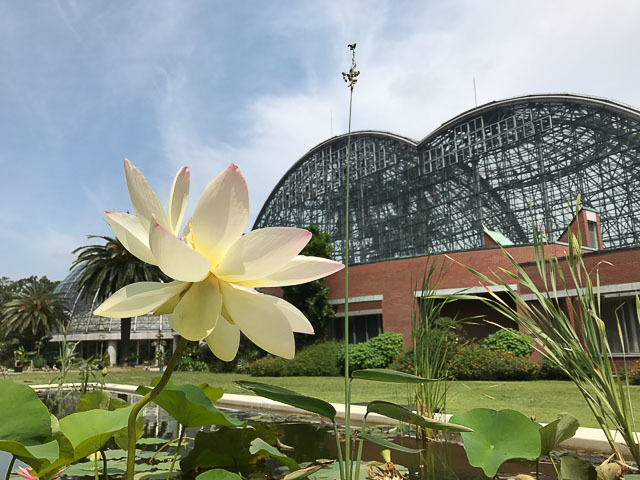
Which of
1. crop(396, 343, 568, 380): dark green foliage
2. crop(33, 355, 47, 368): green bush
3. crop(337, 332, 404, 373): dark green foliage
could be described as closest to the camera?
crop(396, 343, 568, 380): dark green foliage

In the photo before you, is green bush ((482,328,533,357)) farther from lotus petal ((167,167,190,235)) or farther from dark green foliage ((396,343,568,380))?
lotus petal ((167,167,190,235))

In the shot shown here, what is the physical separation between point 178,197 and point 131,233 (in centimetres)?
8

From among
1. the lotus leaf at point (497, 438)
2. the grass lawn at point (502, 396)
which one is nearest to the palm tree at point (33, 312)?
the grass lawn at point (502, 396)

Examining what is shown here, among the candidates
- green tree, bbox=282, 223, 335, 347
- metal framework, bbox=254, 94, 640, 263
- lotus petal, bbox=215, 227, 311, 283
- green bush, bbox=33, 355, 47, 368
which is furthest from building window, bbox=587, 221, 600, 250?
green bush, bbox=33, 355, 47, 368

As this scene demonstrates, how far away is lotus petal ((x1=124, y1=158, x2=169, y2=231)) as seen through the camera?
557 mm

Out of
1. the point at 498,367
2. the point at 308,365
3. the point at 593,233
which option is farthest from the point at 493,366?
the point at 593,233

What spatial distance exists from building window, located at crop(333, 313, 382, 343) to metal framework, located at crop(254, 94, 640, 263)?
7.81 m

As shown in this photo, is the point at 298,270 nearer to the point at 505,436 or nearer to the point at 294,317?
the point at 294,317

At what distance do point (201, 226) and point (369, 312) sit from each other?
1743 centimetres

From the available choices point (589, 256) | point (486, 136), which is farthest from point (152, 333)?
point (589, 256)

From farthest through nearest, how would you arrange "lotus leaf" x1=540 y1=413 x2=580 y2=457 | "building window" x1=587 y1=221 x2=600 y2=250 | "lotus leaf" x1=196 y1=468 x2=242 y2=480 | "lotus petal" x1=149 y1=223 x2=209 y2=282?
"building window" x1=587 y1=221 x2=600 y2=250, "lotus leaf" x1=540 y1=413 x2=580 y2=457, "lotus leaf" x1=196 y1=468 x2=242 y2=480, "lotus petal" x1=149 y1=223 x2=209 y2=282

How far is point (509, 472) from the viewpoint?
169 cm

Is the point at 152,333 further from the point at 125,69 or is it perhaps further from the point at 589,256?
the point at 125,69

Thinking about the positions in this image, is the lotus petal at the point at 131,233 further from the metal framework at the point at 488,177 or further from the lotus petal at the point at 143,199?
the metal framework at the point at 488,177
